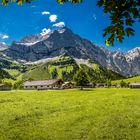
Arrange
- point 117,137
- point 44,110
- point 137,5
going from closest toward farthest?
point 137,5 < point 117,137 < point 44,110

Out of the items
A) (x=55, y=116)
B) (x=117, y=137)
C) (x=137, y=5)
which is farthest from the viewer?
(x=55, y=116)

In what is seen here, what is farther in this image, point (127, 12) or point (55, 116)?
point (55, 116)

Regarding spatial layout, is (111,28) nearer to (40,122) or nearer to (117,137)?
(117,137)

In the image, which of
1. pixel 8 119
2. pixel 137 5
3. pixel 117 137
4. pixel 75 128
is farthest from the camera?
pixel 8 119

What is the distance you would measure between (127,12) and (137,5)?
0.38m

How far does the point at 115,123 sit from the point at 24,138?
38.2 ft

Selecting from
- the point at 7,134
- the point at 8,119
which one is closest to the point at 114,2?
the point at 7,134

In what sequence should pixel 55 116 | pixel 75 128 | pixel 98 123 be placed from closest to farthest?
1. pixel 75 128
2. pixel 98 123
3. pixel 55 116

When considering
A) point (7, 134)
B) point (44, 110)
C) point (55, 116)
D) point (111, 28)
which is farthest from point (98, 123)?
point (111, 28)

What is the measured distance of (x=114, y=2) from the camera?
1045cm

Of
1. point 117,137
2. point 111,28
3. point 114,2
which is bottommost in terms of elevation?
point 117,137

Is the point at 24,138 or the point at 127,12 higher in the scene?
the point at 127,12

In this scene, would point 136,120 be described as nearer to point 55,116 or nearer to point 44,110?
point 55,116

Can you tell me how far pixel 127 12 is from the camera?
10.5 meters
